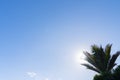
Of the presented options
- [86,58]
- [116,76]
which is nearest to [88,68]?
[86,58]

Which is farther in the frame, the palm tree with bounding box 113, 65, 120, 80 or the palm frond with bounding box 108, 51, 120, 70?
the palm frond with bounding box 108, 51, 120, 70

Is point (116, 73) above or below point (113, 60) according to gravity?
below

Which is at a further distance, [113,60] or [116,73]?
[113,60]

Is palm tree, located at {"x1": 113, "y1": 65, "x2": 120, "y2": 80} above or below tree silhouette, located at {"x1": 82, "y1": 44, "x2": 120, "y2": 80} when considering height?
below

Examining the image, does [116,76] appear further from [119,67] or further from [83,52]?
[83,52]

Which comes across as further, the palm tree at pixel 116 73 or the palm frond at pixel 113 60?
the palm frond at pixel 113 60

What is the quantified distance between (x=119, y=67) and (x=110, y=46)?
9.29ft

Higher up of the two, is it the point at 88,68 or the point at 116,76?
the point at 88,68

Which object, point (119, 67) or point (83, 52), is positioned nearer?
point (119, 67)

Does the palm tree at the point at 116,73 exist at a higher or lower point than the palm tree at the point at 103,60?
lower

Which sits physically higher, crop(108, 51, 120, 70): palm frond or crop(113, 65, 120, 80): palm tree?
crop(108, 51, 120, 70): palm frond

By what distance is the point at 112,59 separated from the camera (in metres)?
38.6

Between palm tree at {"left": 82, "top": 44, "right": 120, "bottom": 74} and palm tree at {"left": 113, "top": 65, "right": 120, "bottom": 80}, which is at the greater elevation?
palm tree at {"left": 82, "top": 44, "right": 120, "bottom": 74}

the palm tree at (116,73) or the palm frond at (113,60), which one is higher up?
the palm frond at (113,60)
